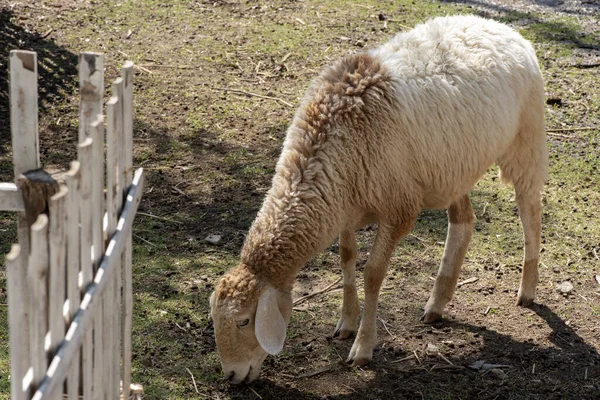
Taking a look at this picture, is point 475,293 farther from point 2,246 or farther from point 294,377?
point 2,246

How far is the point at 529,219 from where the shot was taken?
18.6ft

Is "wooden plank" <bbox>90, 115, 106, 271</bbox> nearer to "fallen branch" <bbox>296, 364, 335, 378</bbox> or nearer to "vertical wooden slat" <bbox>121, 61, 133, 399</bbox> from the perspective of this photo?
"vertical wooden slat" <bbox>121, 61, 133, 399</bbox>

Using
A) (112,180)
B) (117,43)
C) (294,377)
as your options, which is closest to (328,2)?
(117,43)

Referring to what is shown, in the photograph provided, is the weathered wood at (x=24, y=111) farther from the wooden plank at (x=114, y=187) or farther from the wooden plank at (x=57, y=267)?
the wooden plank at (x=57, y=267)

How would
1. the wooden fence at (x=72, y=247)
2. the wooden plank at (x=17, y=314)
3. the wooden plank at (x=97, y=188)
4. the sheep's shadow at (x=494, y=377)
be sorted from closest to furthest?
the wooden plank at (x=17, y=314) < the wooden fence at (x=72, y=247) < the wooden plank at (x=97, y=188) < the sheep's shadow at (x=494, y=377)

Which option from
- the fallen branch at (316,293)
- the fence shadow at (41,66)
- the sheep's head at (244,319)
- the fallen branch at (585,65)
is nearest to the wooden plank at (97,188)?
the sheep's head at (244,319)

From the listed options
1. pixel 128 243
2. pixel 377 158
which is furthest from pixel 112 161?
pixel 377 158

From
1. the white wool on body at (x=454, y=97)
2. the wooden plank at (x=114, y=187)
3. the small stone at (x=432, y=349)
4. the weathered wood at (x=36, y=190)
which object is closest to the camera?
the weathered wood at (x=36, y=190)

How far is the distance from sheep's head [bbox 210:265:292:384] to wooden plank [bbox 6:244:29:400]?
210cm

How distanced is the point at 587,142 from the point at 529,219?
2699 mm

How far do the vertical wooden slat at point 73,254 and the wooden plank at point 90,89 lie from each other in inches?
19.6

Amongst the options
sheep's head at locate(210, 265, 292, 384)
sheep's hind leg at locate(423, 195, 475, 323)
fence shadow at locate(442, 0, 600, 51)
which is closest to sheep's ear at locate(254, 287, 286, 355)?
sheep's head at locate(210, 265, 292, 384)

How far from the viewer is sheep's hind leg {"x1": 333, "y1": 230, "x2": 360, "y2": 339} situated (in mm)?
5211

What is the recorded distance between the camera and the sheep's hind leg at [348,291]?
5.21 meters
